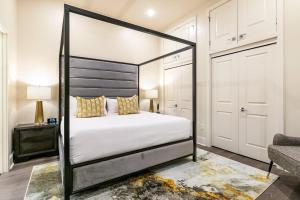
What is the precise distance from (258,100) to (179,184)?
75.7 inches

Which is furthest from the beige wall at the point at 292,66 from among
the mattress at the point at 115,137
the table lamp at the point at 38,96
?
the table lamp at the point at 38,96

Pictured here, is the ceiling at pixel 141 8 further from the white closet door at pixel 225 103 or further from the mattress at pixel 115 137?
the mattress at pixel 115 137

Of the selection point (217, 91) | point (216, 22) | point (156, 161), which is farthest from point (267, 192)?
point (216, 22)

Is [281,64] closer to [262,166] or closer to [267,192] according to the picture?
[262,166]

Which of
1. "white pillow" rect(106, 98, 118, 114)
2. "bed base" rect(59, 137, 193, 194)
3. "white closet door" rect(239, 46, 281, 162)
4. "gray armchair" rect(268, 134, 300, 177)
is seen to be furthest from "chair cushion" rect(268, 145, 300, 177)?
"white pillow" rect(106, 98, 118, 114)

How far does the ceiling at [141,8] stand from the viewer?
11.0 feet

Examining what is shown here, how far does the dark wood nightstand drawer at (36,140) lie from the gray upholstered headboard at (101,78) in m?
0.93

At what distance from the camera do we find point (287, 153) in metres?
1.83

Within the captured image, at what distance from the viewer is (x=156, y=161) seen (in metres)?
2.20

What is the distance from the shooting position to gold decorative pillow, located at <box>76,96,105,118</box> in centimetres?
290

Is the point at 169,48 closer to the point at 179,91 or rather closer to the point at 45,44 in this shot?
the point at 179,91

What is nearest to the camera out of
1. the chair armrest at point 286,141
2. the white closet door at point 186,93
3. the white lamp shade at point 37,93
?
the chair armrest at point 286,141

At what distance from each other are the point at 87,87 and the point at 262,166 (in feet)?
11.6

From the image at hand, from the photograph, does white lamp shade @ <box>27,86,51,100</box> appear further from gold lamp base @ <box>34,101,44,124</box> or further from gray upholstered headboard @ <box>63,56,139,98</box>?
gray upholstered headboard @ <box>63,56,139,98</box>
